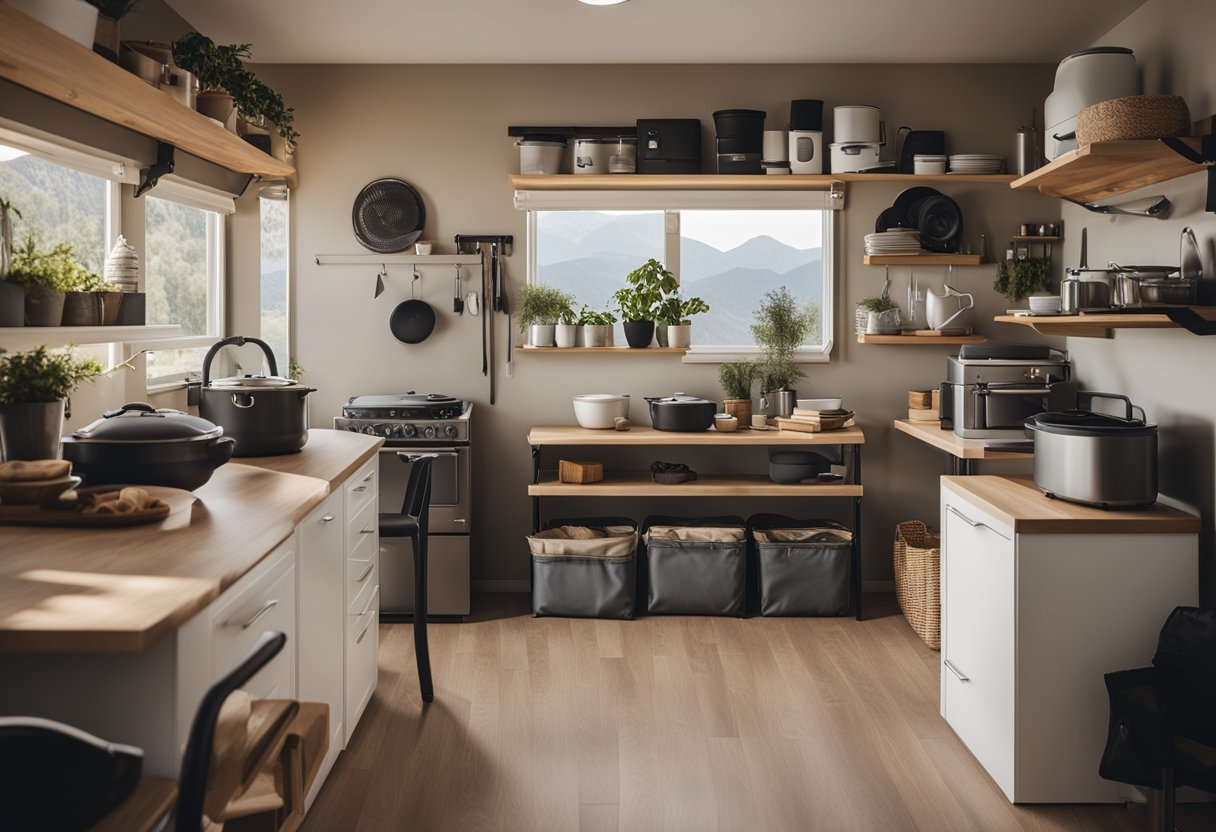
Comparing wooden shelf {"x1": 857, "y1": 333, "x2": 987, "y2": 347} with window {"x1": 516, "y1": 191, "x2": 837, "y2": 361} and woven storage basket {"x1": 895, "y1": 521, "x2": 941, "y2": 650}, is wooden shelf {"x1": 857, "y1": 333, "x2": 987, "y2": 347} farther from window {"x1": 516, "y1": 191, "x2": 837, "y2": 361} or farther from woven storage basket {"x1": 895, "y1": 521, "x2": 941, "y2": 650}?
woven storage basket {"x1": 895, "y1": 521, "x2": 941, "y2": 650}

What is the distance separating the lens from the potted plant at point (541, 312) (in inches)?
192

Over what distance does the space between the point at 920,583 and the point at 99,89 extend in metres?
3.55

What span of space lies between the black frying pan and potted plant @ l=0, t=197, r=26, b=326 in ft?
7.99

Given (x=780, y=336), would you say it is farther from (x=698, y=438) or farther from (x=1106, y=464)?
(x=1106, y=464)

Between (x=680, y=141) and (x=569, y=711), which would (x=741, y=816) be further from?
(x=680, y=141)

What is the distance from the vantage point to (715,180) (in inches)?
188

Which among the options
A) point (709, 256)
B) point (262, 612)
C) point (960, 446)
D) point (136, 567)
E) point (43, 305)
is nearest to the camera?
point (136, 567)

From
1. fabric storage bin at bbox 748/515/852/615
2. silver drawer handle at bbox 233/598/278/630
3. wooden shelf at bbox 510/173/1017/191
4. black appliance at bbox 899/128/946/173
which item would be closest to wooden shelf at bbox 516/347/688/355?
wooden shelf at bbox 510/173/1017/191

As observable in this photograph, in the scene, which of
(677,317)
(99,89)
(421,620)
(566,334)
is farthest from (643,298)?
(99,89)

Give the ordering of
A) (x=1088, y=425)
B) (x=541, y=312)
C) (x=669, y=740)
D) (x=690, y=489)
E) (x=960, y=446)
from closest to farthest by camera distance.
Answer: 1. (x=1088, y=425)
2. (x=669, y=740)
3. (x=960, y=446)
4. (x=690, y=489)
5. (x=541, y=312)

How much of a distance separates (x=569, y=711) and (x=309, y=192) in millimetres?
2889

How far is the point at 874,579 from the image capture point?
506 centimetres

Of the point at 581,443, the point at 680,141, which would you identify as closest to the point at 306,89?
the point at 680,141

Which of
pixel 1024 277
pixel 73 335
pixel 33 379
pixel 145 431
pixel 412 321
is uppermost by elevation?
pixel 1024 277
